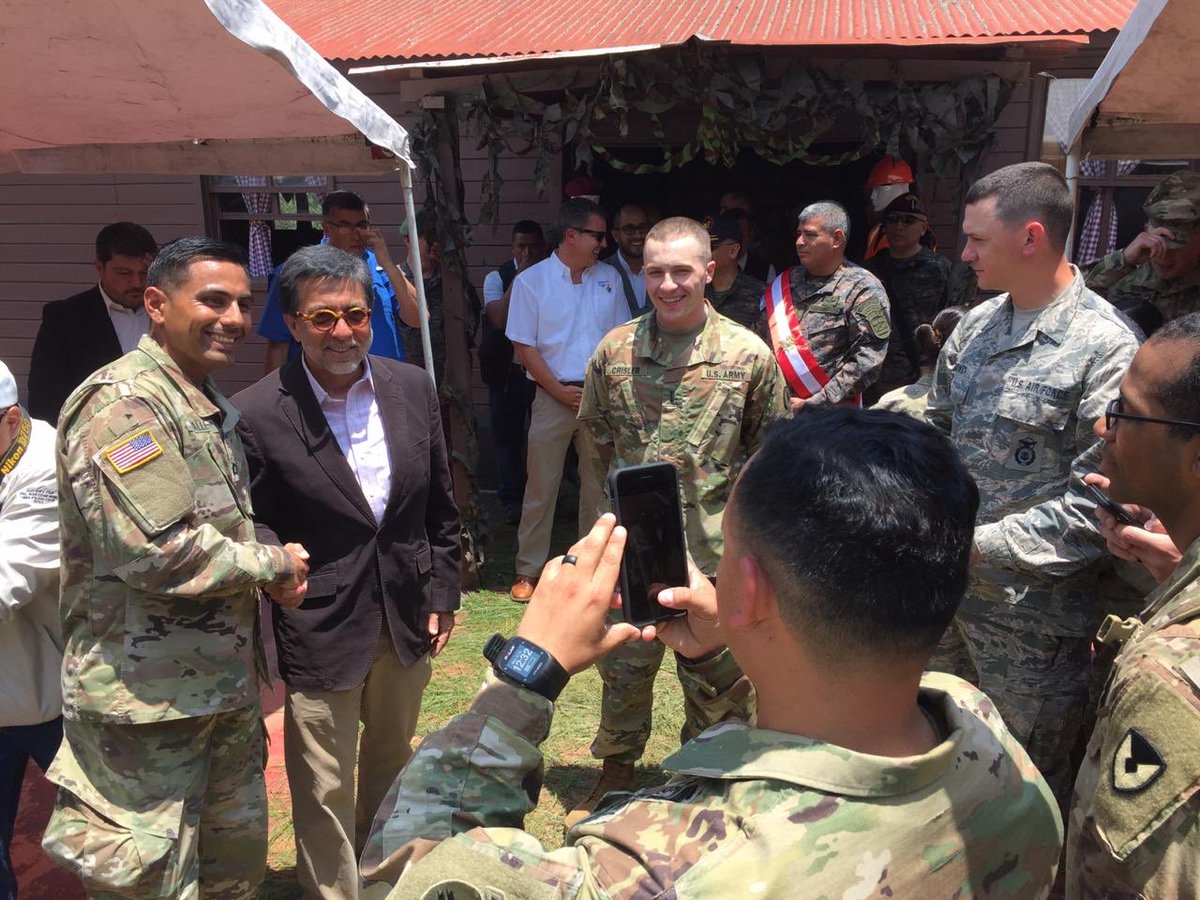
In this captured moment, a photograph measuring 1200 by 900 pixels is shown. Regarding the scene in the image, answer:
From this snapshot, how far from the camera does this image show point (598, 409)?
354 centimetres

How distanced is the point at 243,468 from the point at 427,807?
159cm

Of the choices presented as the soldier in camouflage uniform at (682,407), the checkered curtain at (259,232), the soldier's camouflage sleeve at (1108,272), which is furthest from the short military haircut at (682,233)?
the checkered curtain at (259,232)

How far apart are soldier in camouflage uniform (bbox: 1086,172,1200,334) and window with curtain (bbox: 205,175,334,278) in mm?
6820

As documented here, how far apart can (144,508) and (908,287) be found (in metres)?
4.54

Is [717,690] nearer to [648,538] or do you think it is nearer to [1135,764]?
[648,538]

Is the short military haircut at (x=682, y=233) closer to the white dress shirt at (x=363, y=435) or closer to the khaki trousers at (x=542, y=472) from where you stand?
the white dress shirt at (x=363, y=435)

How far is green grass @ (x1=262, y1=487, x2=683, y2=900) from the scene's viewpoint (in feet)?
10.8

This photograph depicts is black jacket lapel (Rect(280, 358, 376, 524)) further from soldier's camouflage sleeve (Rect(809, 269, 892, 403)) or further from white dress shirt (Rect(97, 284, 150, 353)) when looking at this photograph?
soldier's camouflage sleeve (Rect(809, 269, 892, 403))

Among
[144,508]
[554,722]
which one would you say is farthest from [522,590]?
[144,508]

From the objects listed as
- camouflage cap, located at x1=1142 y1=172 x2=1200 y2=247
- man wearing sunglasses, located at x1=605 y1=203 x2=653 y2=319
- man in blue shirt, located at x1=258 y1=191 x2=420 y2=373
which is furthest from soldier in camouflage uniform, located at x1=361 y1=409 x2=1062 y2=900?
man wearing sunglasses, located at x1=605 y1=203 x2=653 y2=319

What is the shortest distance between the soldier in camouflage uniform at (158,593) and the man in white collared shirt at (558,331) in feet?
9.78

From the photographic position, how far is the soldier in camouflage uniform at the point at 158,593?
2.07 m

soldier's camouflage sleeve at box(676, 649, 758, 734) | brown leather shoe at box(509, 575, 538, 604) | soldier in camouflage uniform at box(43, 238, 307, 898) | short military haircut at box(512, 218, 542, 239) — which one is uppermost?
short military haircut at box(512, 218, 542, 239)

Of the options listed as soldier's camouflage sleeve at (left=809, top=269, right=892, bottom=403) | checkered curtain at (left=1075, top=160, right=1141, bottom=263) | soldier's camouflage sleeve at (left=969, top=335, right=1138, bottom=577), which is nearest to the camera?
soldier's camouflage sleeve at (left=969, top=335, right=1138, bottom=577)
